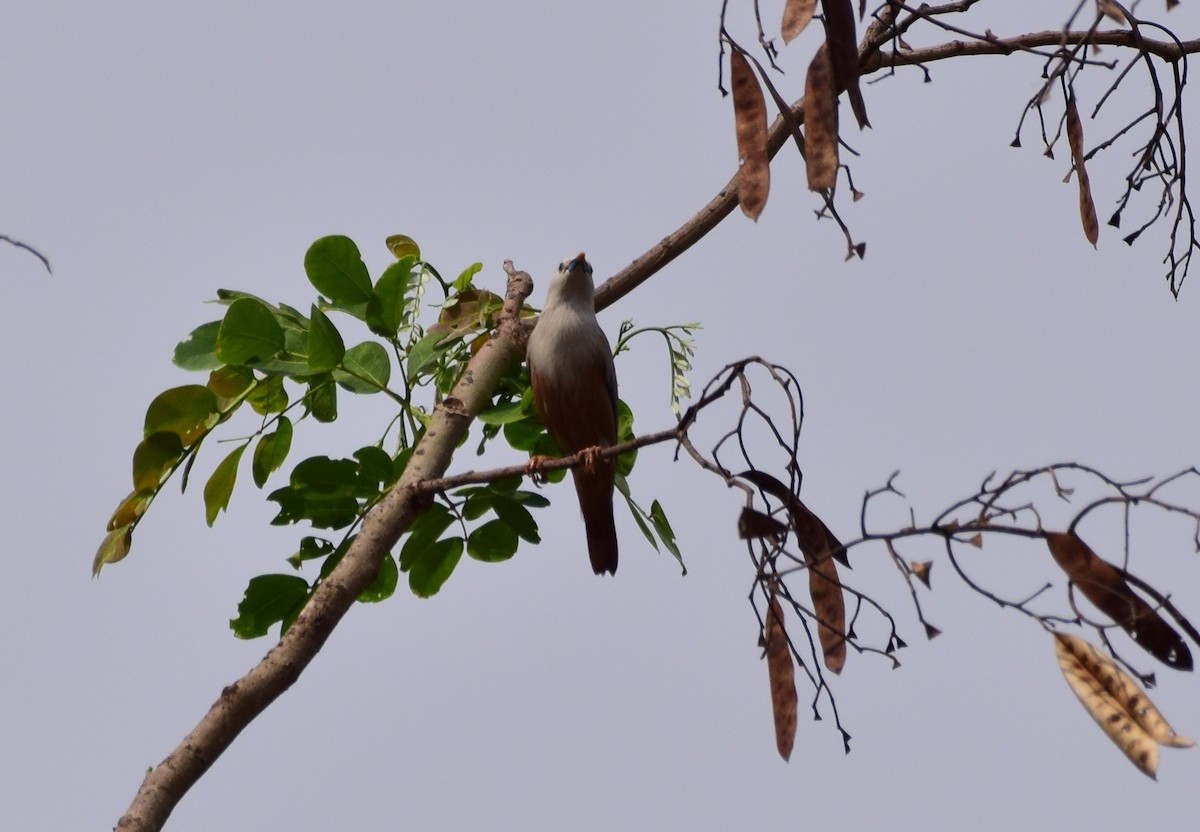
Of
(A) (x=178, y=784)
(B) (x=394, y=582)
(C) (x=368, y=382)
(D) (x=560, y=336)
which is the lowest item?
(A) (x=178, y=784)

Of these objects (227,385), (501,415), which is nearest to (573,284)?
(501,415)

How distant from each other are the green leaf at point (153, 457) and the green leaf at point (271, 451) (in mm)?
302

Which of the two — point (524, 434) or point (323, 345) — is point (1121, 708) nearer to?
point (323, 345)

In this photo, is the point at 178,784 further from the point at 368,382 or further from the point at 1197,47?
the point at 1197,47

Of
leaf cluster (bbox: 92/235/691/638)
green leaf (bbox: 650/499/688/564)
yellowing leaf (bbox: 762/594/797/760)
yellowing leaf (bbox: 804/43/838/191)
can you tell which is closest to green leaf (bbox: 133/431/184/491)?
leaf cluster (bbox: 92/235/691/638)

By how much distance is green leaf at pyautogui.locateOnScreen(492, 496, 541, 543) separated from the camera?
4211 millimetres

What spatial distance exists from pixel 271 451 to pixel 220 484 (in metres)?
0.18

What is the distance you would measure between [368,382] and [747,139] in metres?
1.76

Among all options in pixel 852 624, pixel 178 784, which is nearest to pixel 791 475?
pixel 852 624

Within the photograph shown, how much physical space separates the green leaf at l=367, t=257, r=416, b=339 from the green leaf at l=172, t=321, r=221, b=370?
0.47 m

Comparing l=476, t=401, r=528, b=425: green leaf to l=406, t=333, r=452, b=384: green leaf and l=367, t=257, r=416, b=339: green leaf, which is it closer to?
l=406, t=333, r=452, b=384: green leaf

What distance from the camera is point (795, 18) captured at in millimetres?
2316

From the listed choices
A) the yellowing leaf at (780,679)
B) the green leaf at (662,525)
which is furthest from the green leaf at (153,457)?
the yellowing leaf at (780,679)

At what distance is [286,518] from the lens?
396 cm
